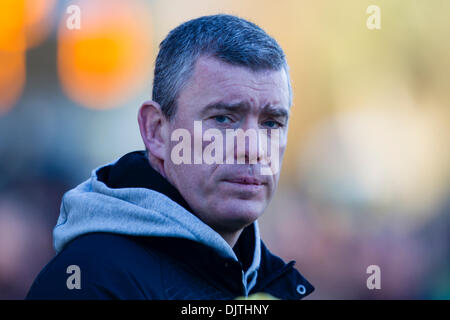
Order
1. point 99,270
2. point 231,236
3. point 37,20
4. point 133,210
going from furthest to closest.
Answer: point 37,20
point 231,236
point 133,210
point 99,270

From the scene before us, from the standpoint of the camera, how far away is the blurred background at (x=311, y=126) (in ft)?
18.1

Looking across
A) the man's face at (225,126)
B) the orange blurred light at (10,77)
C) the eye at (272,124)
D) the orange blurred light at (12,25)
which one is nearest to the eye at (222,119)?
the man's face at (225,126)

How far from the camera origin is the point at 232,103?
6.36 feet

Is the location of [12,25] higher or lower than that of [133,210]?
higher

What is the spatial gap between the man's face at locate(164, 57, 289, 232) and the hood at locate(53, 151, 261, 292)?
69 mm

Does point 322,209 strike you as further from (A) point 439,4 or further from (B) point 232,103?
(B) point 232,103

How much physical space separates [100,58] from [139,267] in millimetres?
4248

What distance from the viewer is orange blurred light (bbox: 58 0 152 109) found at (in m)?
5.70

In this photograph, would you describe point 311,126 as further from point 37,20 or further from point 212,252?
point 212,252

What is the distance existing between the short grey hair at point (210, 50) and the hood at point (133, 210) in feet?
0.80

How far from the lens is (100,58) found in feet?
18.8

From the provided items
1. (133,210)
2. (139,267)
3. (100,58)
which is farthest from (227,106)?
(100,58)

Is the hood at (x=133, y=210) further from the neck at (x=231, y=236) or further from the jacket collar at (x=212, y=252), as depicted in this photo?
the neck at (x=231, y=236)

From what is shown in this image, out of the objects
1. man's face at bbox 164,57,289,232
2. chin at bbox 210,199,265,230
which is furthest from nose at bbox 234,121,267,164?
chin at bbox 210,199,265,230
